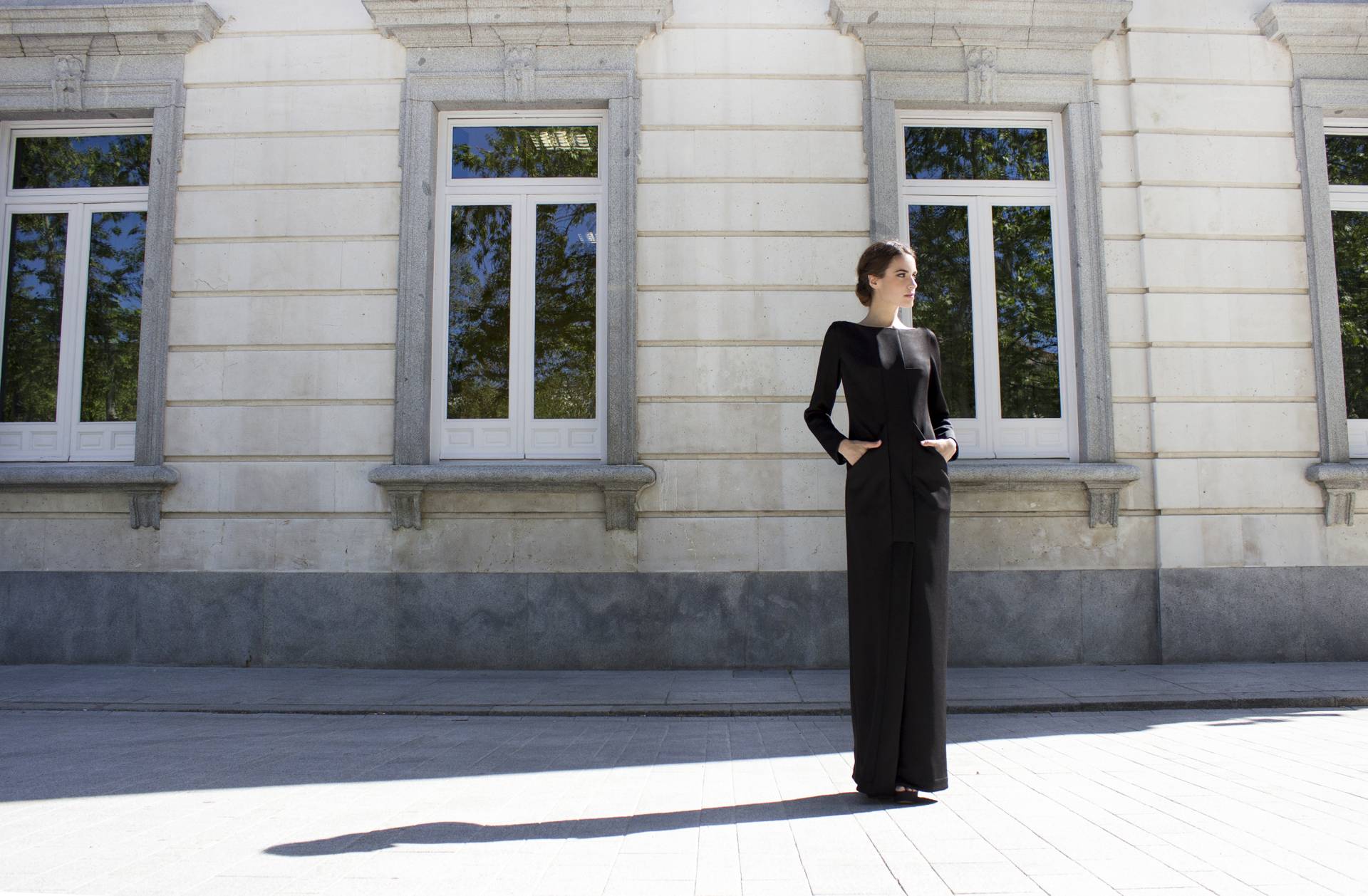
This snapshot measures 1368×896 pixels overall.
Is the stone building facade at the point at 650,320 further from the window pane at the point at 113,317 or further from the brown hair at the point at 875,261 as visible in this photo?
the brown hair at the point at 875,261

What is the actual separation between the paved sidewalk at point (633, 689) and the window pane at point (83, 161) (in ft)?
14.5

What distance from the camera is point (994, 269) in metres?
8.41

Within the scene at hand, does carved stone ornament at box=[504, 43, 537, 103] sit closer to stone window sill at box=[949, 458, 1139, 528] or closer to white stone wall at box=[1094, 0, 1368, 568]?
stone window sill at box=[949, 458, 1139, 528]

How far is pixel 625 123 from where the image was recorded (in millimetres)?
8016

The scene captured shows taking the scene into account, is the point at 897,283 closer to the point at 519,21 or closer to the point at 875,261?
the point at 875,261

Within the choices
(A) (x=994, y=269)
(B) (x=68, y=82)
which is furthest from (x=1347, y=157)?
(B) (x=68, y=82)

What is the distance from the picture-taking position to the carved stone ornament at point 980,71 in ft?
26.9

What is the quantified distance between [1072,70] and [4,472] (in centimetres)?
1002

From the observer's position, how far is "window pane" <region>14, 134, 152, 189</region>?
8.55m

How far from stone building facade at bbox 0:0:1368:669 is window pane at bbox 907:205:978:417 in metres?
0.05

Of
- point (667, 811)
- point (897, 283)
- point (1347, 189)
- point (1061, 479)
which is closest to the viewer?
point (667, 811)

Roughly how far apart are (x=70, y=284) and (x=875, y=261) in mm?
7972

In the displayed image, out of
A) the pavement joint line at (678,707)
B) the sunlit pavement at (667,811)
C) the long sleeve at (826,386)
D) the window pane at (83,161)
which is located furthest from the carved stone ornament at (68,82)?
the long sleeve at (826,386)

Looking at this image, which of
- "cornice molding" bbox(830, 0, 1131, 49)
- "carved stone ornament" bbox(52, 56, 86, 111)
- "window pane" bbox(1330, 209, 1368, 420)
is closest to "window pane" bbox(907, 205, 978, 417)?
"cornice molding" bbox(830, 0, 1131, 49)
